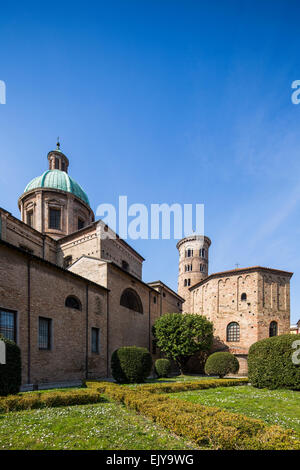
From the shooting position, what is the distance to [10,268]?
41.4 feet

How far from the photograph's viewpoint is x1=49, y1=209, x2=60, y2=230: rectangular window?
2972 cm

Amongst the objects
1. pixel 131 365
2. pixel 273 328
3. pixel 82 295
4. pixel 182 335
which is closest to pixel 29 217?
pixel 82 295

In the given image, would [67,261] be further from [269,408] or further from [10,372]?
[269,408]

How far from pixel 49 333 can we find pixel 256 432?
12189 mm

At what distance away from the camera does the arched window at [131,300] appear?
23.6m

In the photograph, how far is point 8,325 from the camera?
40.2ft

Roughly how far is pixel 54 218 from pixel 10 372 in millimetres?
22890

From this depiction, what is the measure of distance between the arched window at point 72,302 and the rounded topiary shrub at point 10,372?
7.00m

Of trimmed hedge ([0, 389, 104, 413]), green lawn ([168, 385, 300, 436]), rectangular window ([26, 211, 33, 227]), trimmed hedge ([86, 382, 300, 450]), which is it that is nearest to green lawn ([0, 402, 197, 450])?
trimmed hedge ([86, 382, 300, 450])

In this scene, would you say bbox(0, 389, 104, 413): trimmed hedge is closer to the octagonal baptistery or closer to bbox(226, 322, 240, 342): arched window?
bbox(226, 322, 240, 342): arched window

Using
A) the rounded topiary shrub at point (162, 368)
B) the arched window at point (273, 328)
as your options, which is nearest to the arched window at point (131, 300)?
the rounded topiary shrub at point (162, 368)

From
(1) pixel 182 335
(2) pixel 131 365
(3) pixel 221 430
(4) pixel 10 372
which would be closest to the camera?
(3) pixel 221 430

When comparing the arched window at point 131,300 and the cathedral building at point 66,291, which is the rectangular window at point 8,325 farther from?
the arched window at point 131,300
